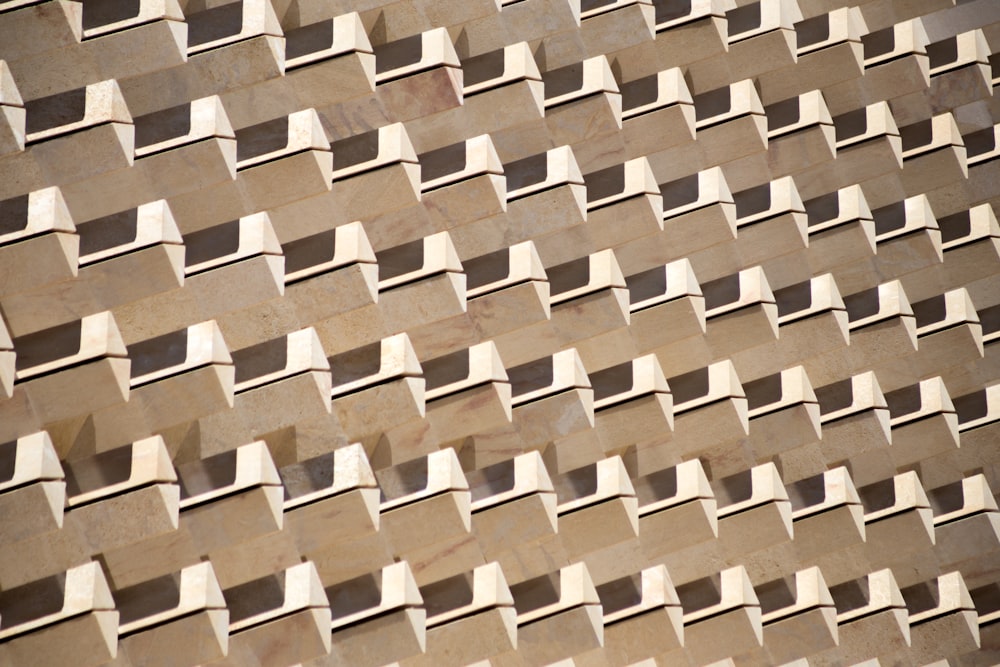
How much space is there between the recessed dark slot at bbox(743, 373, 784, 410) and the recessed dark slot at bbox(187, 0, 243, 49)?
161 inches

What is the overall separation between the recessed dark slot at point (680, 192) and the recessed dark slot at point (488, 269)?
1.23 metres

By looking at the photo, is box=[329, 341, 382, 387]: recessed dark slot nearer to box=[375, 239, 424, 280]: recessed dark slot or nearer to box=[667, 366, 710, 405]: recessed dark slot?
box=[375, 239, 424, 280]: recessed dark slot

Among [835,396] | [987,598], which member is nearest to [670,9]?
[835,396]

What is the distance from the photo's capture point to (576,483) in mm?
8461

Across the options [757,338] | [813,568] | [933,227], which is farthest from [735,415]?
[933,227]

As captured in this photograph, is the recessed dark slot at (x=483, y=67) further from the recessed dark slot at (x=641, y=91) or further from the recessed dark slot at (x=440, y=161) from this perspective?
the recessed dark slot at (x=641, y=91)

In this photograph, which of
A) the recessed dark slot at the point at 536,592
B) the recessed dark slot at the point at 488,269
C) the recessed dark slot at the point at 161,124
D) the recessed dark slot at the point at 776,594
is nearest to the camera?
the recessed dark slot at the point at 161,124

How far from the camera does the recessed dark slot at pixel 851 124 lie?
30.3ft

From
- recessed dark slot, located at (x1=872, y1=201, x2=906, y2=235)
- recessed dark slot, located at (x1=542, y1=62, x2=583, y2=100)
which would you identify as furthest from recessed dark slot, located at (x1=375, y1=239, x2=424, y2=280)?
recessed dark slot, located at (x1=872, y1=201, x2=906, y2=235)

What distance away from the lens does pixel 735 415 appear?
8.62 m

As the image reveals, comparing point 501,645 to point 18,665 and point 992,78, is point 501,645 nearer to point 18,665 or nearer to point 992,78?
point 18,665

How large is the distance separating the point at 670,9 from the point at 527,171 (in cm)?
161

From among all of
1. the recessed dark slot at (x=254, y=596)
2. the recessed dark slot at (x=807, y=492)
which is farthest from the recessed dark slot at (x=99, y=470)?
the recessed dark slot at (x=807, y=492)

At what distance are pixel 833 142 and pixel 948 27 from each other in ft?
4.25
